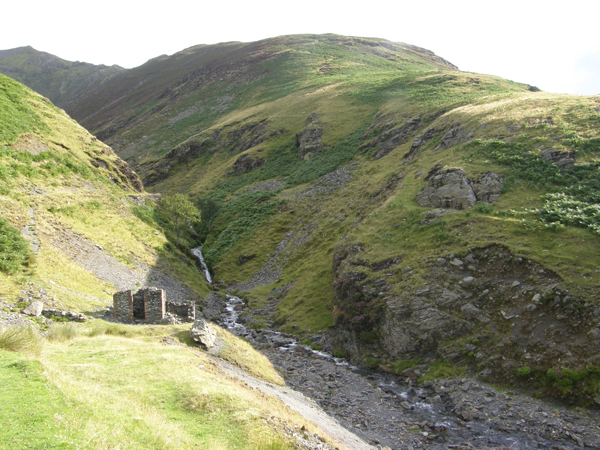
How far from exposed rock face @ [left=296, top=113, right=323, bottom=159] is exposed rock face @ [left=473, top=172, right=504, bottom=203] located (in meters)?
54.4

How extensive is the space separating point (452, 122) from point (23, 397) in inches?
2563

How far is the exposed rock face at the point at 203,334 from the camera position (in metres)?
25.4

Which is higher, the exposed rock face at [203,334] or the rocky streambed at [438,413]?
the exposed rock face at [203,334]

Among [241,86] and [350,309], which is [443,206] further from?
[241,86]

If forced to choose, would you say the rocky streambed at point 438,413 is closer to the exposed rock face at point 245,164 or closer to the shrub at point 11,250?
the shrub at point 11,250

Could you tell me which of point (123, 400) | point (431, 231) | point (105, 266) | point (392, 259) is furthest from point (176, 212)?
point (123, 400)

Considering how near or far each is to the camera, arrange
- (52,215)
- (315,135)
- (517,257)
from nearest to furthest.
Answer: (517,257)
(52,215)
(315,135)

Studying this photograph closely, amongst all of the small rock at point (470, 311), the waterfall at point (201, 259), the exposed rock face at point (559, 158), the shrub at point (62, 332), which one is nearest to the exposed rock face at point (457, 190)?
the exposed rock face at point (559, 158)

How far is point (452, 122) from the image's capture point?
61.0 m

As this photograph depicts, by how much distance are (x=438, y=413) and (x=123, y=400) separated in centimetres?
1947

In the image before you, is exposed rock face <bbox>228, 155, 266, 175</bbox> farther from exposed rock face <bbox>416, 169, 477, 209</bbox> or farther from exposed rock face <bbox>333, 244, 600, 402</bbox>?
exposed rock face <bbox>333, 244, 600, 402</bbox>

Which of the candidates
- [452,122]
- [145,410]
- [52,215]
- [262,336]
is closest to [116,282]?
[52,215]

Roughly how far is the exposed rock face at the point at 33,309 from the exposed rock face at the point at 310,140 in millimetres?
74046

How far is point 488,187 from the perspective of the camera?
131 feet
